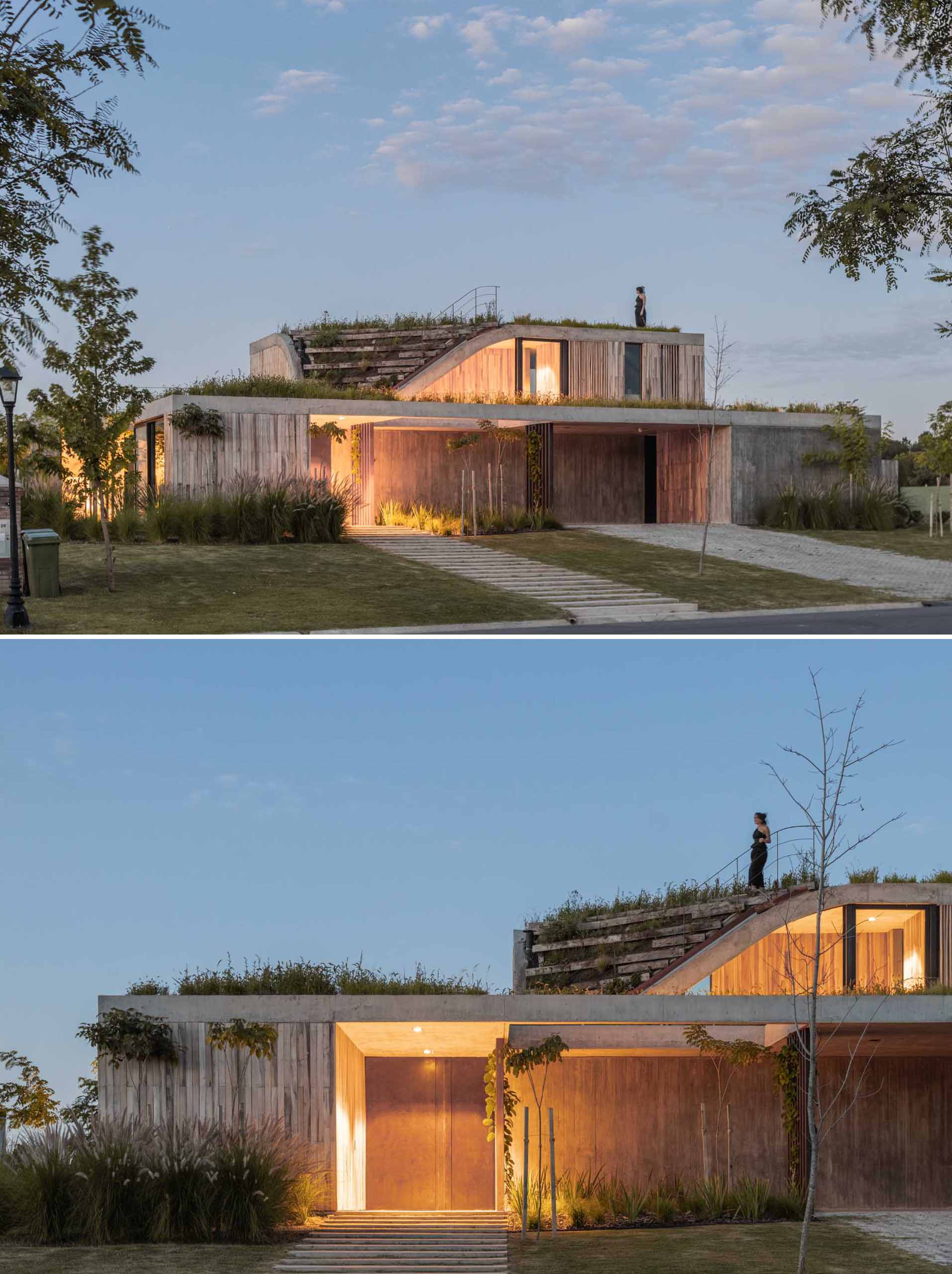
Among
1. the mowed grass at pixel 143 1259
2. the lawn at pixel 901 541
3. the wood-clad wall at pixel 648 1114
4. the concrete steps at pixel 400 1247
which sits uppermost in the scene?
the lawn at pixel 901 541

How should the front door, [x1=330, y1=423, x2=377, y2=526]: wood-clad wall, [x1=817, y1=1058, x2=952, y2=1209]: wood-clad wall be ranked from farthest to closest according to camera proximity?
[x1=330, y1=423, x2=377, y2=526]: wood-clad wall, the front door, [x1=817, y1=1058, x2=952, y2=1209]: wood-clad wall

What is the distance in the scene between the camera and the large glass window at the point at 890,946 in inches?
768

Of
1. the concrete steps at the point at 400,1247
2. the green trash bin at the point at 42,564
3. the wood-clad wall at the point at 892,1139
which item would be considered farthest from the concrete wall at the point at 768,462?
the concrete steps at the point at 400,1247

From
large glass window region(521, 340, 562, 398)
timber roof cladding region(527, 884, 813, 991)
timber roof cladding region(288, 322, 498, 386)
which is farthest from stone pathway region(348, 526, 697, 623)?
large glass window region(521, 340, 562, 398)

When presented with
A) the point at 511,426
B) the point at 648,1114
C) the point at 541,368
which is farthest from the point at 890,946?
the point at 541,368

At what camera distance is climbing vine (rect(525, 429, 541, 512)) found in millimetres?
36062

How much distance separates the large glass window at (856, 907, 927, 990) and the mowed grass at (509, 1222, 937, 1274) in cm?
594

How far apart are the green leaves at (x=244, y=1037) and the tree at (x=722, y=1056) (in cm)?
477

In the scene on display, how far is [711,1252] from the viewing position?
12.0 meters

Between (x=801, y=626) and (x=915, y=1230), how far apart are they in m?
10.5

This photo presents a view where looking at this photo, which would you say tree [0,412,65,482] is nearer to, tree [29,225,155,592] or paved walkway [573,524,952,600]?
tree [29,225,155,592]

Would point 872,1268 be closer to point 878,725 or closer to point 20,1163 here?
→ point 878,725

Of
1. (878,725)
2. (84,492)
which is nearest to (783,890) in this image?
(878,725)

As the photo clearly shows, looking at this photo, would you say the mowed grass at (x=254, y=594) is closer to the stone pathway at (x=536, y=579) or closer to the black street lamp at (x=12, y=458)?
the black street lamp at (x=12, y=458)
